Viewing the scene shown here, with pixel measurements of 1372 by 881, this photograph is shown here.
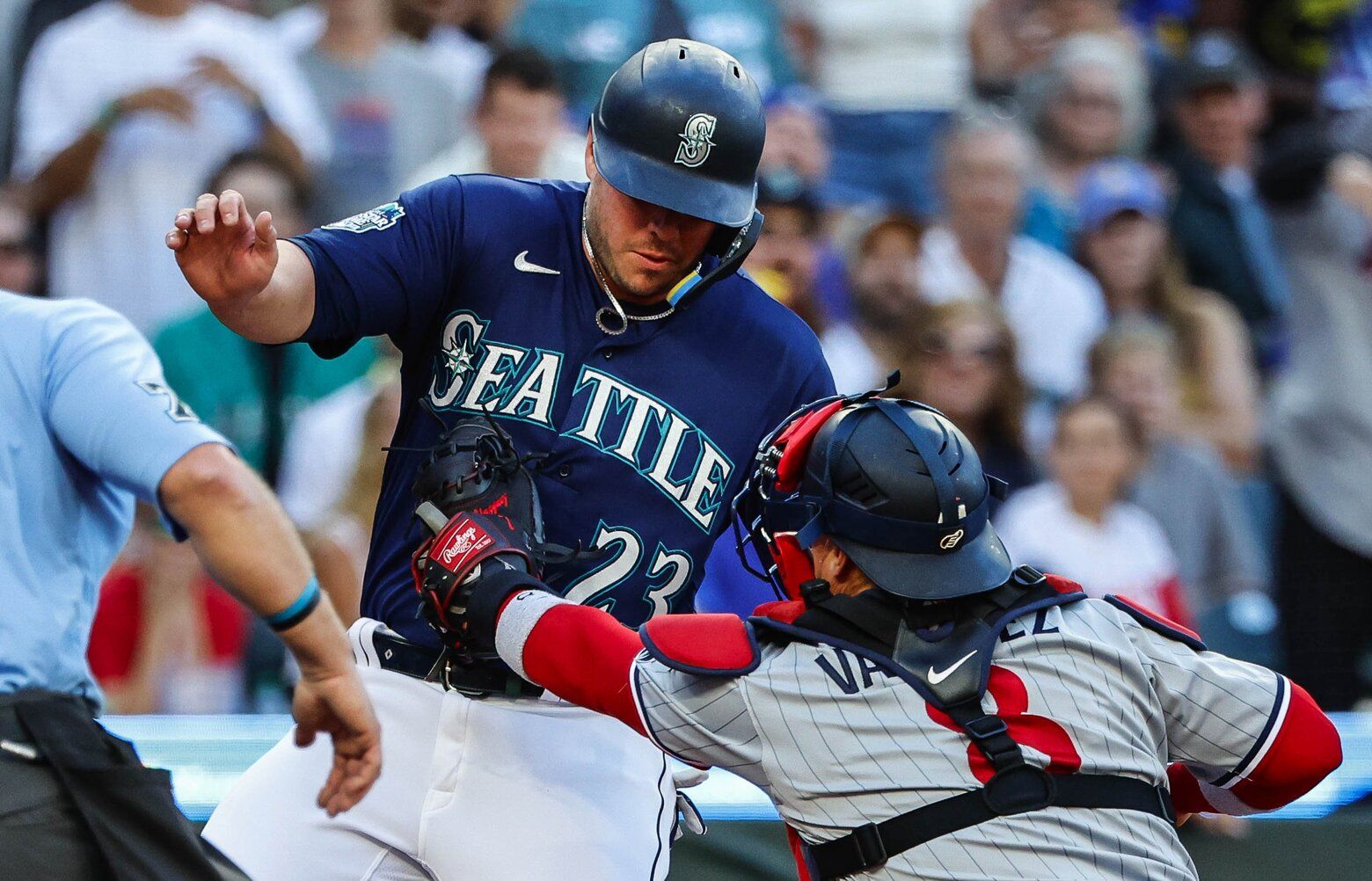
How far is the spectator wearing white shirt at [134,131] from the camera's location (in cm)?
596

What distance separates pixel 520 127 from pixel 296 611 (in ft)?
12.0

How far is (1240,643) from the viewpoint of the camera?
6137 millimetres

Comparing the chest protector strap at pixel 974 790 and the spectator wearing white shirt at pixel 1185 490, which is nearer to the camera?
the chest protector strap at pixel 974 790

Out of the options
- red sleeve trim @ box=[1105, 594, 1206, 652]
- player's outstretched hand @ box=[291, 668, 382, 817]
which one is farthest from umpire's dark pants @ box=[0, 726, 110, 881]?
red sleeve trim @ box=[1105, 594, 1206, 652]

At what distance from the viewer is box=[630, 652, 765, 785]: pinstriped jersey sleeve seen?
8.88 ft

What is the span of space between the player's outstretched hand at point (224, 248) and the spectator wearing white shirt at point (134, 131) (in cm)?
317

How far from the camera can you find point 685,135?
3086 millimetres

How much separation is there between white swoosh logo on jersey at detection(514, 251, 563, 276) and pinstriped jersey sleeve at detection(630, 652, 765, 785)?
33.6 inches

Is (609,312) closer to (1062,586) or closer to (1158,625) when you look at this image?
(1062,586)

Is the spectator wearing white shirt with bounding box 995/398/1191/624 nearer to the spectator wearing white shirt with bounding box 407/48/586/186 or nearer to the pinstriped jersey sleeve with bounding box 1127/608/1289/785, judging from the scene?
the spectator wearing white shirt with bounding box 407/48/586/186

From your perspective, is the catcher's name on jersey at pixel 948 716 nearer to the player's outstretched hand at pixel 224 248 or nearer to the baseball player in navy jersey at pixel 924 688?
the baseball player in navy jersey at pixel 924 688

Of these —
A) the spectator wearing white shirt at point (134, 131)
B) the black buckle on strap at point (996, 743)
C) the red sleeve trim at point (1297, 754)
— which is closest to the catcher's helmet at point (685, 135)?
the black buckle on strap at point (996, 743)

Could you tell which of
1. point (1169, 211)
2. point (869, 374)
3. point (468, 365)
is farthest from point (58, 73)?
point (1169, 211)

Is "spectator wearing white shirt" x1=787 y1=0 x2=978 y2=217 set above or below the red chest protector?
above
